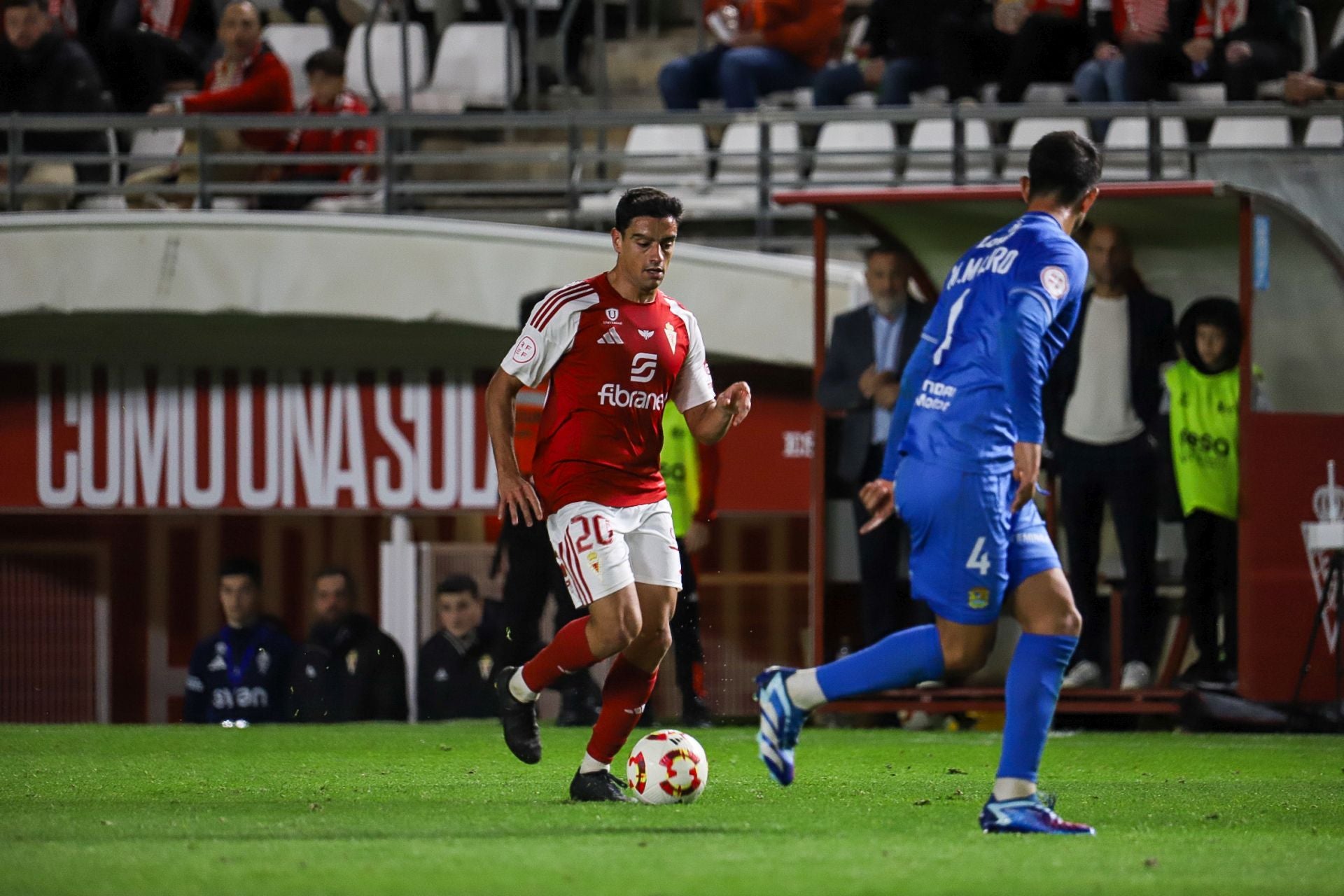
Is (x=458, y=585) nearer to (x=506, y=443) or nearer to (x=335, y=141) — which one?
(x=335, y=141)

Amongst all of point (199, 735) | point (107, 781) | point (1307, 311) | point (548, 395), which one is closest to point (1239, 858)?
point (548, 395)

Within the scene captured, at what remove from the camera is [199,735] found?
10.8 metres

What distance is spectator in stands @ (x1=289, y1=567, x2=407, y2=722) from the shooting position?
42.4 ft

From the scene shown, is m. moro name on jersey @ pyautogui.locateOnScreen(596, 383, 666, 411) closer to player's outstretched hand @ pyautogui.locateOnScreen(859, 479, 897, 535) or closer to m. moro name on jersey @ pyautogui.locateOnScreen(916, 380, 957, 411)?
player's outstretched hand @ pyautogui.locateOnScreen(859, 479, 897, 535)

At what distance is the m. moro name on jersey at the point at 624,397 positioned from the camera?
23.6ft

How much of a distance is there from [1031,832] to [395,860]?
72.0 inches

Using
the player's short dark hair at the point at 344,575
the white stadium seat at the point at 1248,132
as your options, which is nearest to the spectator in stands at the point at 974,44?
the white stadium seat at the point at 1248,132

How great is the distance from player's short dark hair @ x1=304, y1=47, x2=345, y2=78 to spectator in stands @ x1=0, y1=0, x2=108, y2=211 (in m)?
1.62

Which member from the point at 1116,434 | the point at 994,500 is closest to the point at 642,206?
the point at 994,500

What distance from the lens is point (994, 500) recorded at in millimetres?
6047

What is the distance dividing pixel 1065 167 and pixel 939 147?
27.5ft

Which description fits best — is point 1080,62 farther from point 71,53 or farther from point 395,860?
point 395,860


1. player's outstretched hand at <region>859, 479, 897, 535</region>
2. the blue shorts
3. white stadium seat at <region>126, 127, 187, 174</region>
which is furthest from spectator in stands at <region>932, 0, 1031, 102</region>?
the blue shorts

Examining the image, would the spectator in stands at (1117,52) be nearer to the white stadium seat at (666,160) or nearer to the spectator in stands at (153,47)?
the white stadium seat at (666,160)
